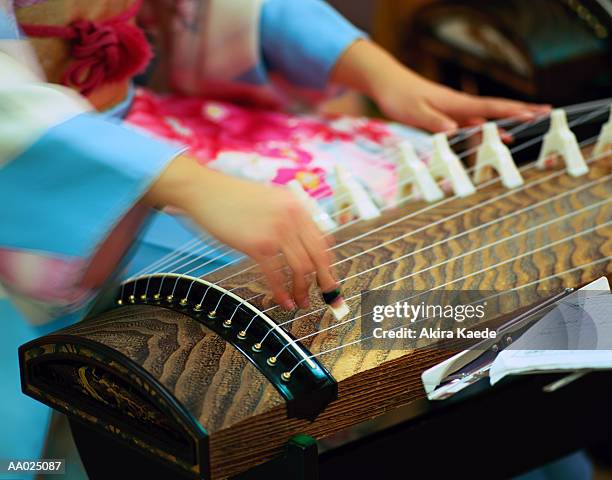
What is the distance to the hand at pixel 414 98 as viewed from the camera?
1.48 meters

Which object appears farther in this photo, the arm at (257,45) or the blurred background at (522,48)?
the blurred background at (522,48)

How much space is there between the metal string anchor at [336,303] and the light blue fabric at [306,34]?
0.70 metres

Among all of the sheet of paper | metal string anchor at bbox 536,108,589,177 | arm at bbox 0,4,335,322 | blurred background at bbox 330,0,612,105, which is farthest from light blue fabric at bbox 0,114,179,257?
blurred background at bbox 330,0,612,105

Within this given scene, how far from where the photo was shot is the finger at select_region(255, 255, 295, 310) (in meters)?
0.87

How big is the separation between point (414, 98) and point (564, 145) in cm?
26

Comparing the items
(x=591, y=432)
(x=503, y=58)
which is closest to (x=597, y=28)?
(x=503, y=58)

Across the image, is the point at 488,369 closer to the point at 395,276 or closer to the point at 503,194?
the point at 395,276

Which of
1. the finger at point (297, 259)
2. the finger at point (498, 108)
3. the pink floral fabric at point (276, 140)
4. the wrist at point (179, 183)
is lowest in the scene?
the pink floral fabric at point (276, 140)

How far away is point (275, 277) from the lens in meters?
0.88

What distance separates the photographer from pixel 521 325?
1.00m

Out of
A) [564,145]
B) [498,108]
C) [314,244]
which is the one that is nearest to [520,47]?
[498,108]

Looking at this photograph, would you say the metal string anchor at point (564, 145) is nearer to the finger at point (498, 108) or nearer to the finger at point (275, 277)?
the finger at point (498, 108)

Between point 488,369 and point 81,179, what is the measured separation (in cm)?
41

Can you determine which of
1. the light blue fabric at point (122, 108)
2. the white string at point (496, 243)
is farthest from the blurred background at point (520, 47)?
the light blue fabric at point (122, 108)
